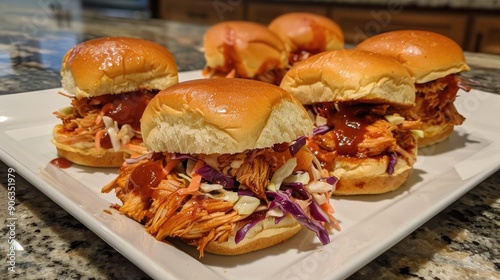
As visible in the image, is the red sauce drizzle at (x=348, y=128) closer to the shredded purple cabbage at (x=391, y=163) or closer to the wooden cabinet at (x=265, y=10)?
the shredded purple cabbage at (x=391, y=163)

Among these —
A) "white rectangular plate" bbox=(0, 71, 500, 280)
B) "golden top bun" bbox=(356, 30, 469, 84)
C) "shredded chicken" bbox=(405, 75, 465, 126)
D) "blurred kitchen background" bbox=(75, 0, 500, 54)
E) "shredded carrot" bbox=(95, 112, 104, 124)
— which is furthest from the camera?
"blurred kitchen background" bbox=(75, 0, 500, 54)

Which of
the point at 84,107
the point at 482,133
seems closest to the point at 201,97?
the point at 84,107

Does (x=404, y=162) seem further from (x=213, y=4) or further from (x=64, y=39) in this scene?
(x=213, y=4)

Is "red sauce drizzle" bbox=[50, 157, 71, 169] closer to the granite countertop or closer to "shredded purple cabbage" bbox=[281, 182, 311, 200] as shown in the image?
the granite countertop

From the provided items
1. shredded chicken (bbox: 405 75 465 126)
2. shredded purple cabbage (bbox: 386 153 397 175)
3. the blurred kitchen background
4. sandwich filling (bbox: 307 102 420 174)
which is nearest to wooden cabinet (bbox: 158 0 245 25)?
the blurred kitchen background

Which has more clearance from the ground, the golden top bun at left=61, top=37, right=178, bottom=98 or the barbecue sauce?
the golden top bun at left=61, top=37, right=178, bottom=98

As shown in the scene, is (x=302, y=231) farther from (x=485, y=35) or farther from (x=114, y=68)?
(x=485, y=35)

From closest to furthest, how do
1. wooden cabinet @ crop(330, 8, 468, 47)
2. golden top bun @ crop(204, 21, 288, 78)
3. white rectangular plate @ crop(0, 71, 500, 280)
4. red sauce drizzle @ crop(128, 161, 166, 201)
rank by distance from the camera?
white rectangular plate @ crop(0, 71, 500, 280) → red sauce drizzle @ crop(128, 161, 166, 201) → golden top bun @ crop(204, 21, 288, 78) → wooden cabinet @ crop(330, 8, 468, 47)
